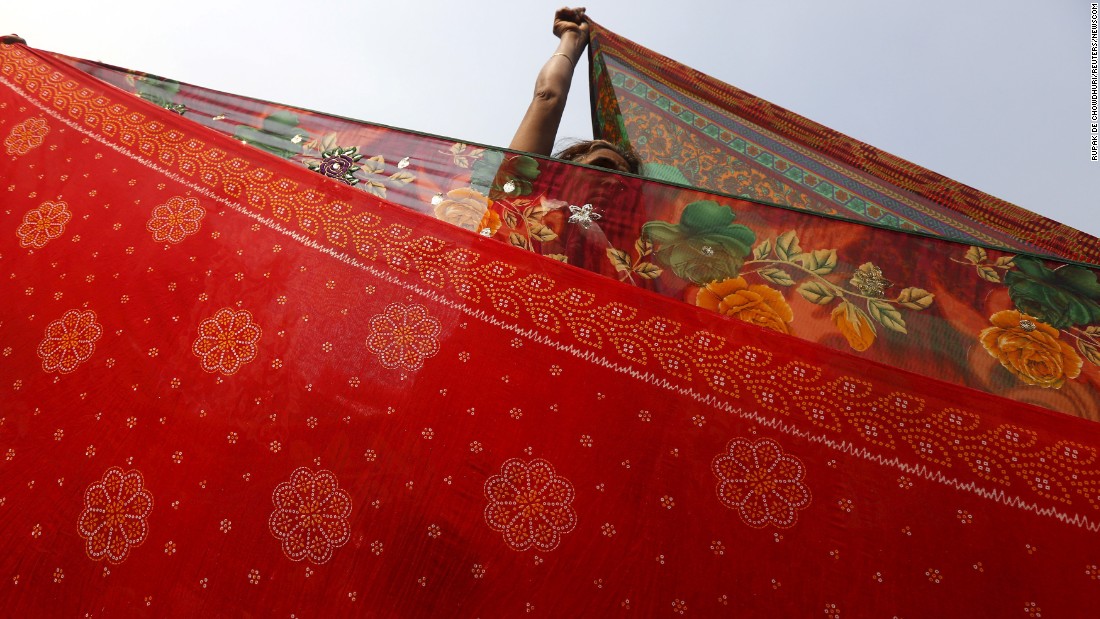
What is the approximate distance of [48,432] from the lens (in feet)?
3.08

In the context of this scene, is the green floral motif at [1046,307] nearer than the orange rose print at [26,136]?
Yes

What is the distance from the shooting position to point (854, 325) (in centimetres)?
97

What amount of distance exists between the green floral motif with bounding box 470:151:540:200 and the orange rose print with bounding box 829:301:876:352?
544 mm

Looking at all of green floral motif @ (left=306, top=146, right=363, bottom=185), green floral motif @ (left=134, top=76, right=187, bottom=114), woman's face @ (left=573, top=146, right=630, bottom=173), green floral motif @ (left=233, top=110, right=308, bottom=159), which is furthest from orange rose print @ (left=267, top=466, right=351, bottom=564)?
woman's face @ (left=573, top=146, right=630, bottom=173)

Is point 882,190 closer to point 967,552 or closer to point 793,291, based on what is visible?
point 793,291

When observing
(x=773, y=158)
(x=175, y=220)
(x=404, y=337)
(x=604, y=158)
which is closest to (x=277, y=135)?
(x=175, y=220)

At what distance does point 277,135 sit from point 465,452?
778 mm

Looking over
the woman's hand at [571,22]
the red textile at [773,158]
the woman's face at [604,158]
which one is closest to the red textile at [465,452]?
the woman's face at [604,158]

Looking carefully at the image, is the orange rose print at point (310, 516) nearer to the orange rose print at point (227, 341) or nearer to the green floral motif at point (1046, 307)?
the orange rose print at point (227, 341)

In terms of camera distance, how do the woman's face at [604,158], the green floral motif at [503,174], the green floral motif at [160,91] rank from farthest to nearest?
the woman's face at [604,158] < the green floral motif at [160,91] < the green floral motif at [503,174]

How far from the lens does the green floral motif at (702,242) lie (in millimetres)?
1051

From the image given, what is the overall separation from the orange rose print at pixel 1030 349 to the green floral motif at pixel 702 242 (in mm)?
361

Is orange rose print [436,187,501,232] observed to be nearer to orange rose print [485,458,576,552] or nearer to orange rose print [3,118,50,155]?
orange rose print [485,458,576,552]

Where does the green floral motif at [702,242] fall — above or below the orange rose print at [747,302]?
above
